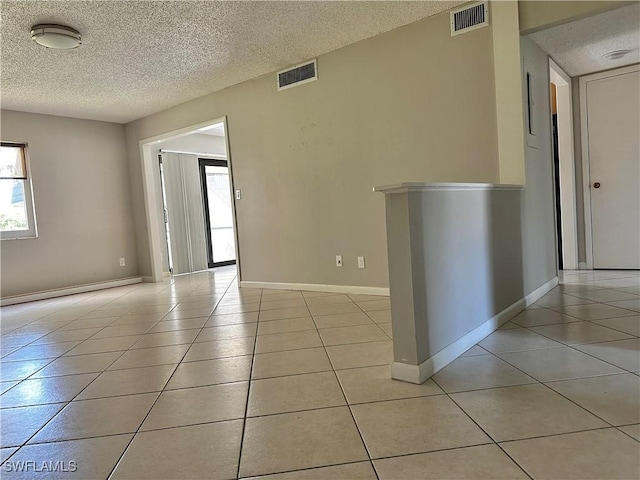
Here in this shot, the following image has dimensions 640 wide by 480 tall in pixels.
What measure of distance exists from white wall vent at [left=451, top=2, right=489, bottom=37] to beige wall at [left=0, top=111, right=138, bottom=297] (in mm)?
5041

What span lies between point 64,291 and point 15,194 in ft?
4.45

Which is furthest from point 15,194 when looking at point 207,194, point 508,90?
point 508,90

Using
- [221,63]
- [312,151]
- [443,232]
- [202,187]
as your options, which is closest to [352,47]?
[312,151]

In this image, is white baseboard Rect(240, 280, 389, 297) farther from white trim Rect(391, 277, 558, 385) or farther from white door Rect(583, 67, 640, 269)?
white door Rect(583, 67, 640, 269)

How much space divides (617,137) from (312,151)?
10.9ft

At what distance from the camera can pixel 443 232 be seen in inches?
80.8

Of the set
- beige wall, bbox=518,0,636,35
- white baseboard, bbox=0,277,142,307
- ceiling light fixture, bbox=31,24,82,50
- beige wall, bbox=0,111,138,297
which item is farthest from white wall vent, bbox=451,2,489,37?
white baseboard, bbox=0,277,142,307

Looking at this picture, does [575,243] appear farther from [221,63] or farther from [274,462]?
[274,462]

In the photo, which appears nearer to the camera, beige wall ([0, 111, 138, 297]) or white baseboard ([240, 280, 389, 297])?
white baseboard ([240, 280, 389, 297])

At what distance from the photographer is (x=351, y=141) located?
12.6 ft

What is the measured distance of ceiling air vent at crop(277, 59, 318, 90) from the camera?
405 centimetres

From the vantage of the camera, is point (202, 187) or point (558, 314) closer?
point (558, 314)

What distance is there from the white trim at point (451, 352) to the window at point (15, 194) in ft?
17.2

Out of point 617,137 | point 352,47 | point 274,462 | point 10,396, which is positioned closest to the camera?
point 274,462
